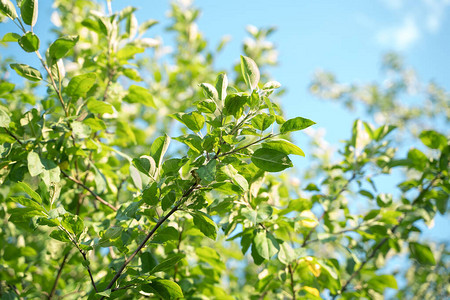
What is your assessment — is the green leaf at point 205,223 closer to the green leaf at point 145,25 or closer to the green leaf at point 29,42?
the green leaf at point 29,42

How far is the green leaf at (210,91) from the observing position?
1.07m

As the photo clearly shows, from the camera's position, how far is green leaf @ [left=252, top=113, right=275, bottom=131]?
1.07 m

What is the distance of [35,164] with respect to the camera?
1318mm

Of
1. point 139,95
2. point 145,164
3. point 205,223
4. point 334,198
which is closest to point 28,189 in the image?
point 145,164

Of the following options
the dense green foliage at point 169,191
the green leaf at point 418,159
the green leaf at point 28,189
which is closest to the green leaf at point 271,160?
the dense green foliage at point 169,191

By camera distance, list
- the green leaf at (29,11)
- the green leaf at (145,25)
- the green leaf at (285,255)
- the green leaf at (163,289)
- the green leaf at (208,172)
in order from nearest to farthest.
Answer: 1. the green leaf at (208,172)
2. the green leaf at (163,289)
3. the green leaf at (29,11)
4. the green leaf at (285,255)
5. the green leaf at (145,25)

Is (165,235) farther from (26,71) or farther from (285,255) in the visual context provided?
(26,71)

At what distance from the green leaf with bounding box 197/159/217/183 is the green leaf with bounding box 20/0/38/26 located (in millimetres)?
983

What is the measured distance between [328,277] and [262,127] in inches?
41.7

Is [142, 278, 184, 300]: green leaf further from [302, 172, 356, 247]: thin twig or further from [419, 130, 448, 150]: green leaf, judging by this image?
[419, 130, 448, 150]: green leaf

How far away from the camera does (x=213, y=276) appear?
5.91ft

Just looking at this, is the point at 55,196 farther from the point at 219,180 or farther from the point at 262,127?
the point at 262,127

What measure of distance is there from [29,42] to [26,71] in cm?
12

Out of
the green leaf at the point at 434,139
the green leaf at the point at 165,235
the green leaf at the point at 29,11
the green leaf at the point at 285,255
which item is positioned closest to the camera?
the green leaf at the point at 165,235
